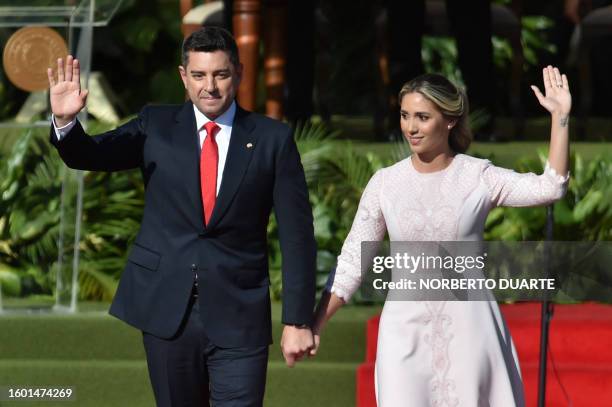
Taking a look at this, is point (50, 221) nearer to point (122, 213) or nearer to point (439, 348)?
point (122, 213)

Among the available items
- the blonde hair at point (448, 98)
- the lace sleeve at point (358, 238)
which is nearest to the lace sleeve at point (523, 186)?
the blonde hair at point (448, 98)

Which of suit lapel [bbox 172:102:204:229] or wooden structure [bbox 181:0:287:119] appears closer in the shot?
suit lapel [bbox 172:102:204:229]

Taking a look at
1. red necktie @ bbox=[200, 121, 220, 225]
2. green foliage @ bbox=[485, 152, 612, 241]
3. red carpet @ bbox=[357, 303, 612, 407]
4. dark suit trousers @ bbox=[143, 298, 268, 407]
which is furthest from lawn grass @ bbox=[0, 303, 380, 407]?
red necktie @ bbox=[200, 121, 220, 225]

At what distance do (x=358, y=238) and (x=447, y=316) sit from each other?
353mm

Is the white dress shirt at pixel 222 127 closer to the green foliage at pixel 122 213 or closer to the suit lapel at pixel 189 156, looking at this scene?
the suit lapel at pixel 189 156

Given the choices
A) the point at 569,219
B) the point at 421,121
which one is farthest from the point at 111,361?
the point at 421,121

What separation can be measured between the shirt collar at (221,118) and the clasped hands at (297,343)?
626 mm

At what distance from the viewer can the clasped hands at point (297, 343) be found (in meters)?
4.33

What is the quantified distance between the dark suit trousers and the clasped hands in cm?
10

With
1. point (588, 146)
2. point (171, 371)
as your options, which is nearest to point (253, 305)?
point (171, 371)

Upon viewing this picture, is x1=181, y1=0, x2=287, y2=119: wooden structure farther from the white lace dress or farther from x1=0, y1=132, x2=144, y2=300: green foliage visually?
the white lace dress

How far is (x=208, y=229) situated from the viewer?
171 inches

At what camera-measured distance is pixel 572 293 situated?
7359 millimetres

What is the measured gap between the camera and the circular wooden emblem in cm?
723
